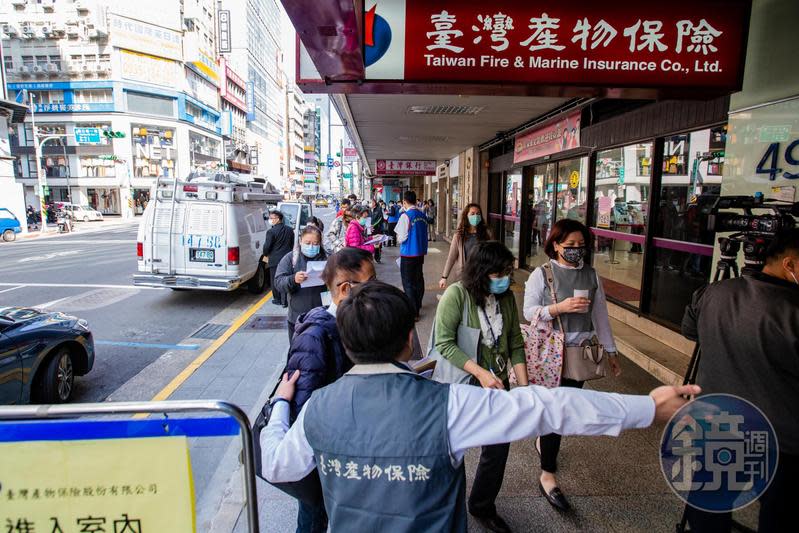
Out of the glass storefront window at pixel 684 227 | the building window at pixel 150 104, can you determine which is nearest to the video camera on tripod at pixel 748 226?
the glass storefront window at pixel 684 227

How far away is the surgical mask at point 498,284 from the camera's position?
8.96 ft

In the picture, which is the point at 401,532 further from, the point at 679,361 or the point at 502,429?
the point at 679,361

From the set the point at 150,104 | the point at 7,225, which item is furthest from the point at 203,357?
the point at 150,104

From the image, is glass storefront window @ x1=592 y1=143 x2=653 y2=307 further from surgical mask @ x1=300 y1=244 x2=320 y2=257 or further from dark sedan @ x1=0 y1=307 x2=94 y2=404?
dark sedan @ x1=0 y1=307 x2=94 y2=404

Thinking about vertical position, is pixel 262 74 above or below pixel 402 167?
above

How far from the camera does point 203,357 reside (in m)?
6.20

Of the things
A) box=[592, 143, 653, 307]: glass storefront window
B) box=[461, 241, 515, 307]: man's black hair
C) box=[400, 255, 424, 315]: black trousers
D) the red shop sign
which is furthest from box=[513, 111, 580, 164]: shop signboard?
box=[461, 241, 515, 307]: man's black hair

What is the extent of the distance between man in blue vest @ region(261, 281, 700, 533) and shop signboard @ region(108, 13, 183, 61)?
6218 centimetres

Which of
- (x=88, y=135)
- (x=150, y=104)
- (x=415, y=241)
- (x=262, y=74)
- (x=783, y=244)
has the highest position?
(x=262, y=74)

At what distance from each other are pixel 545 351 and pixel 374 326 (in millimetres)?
1935

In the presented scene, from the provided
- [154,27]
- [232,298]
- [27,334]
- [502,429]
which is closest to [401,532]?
[502,429]

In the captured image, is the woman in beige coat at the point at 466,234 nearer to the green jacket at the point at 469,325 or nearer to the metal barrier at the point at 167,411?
the green jacket at the point at 469,325

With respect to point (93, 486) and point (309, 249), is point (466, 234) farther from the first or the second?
point (93, 486)

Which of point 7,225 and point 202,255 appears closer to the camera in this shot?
point 202,255
